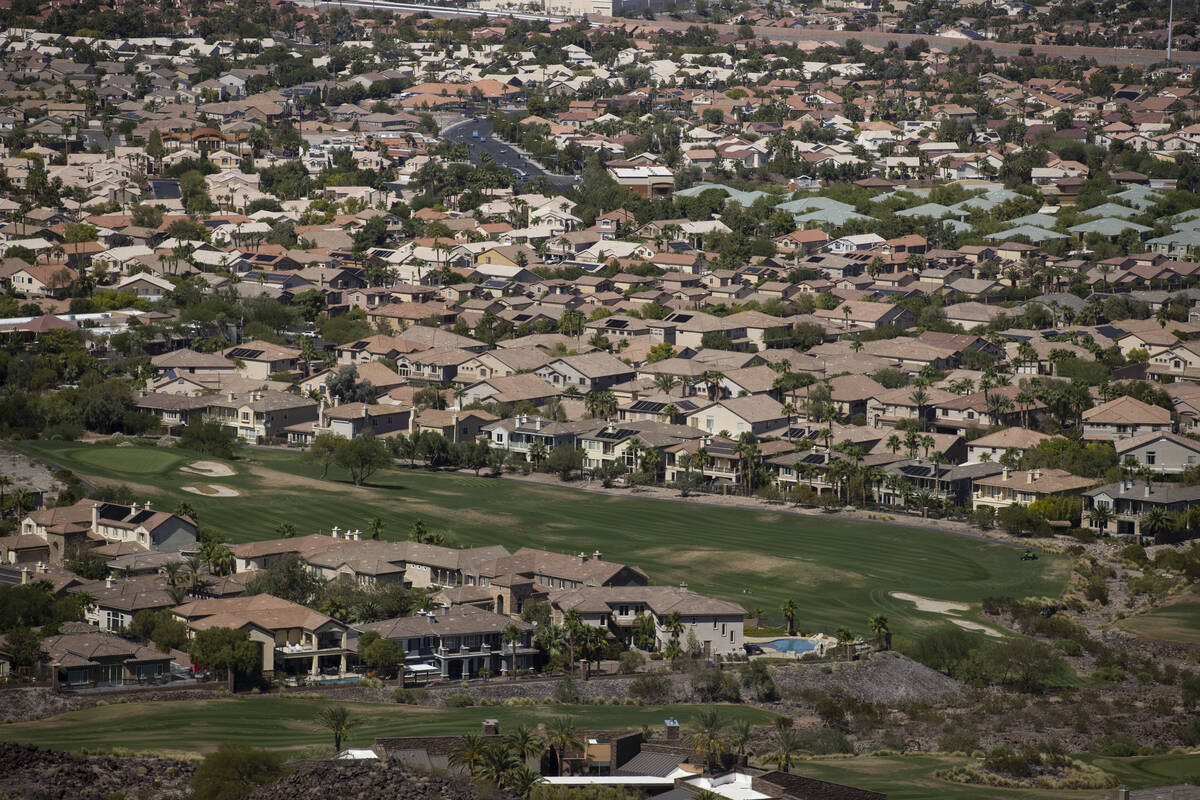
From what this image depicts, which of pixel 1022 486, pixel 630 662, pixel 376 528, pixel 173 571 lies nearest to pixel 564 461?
pixel 376 528

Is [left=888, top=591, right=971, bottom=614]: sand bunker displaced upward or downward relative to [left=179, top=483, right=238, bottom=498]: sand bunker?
downward

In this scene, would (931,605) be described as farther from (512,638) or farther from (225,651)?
(225,651)

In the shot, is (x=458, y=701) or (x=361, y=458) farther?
(x=361, y=458)

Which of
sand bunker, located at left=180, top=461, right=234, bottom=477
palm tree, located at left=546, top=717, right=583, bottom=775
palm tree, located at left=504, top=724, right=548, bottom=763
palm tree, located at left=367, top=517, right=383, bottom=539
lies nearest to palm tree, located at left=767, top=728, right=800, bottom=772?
palm tree, located at left=546, top=717, right=583, bottom=775

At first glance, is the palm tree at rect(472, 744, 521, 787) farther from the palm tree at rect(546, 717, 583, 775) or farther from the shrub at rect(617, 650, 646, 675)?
the shrub at rect(617, 650, 646, 675)

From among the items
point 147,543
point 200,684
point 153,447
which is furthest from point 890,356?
point 200,684

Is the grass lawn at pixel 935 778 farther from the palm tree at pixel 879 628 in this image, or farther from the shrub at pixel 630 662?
the palm tree at pixel 879 628

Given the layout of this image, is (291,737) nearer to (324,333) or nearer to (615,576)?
(615,576)

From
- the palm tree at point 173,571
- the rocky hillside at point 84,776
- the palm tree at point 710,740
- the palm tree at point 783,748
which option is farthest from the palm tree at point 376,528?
the palm tree at point 710,740
